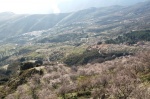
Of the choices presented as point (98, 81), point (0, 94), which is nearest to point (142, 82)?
point (98, 81)

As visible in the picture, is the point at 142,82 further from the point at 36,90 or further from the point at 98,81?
the point at 36,90

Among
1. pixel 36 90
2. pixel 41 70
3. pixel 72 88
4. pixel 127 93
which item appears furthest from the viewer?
pixel 41 70

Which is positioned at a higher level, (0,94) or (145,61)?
(145,61)

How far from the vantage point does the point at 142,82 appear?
Result: 388 feet

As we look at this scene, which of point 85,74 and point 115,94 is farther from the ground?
point 115,94

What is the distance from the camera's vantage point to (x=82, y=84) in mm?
128375

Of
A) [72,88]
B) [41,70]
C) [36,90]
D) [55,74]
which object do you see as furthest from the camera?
[41,70]

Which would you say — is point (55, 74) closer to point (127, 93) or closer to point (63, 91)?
point (63, 91)

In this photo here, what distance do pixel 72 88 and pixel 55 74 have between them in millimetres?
36413

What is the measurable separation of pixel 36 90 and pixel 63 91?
72.9ft

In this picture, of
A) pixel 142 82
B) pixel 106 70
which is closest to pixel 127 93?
pixel 142 82

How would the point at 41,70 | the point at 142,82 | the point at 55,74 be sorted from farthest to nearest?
the point at 41,70 < the point at 55,74 < the point at 142,82

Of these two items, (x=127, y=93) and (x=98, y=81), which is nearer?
(x=127, y=93)

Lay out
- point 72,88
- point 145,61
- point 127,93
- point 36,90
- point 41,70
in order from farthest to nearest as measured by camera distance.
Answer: point 41,70 < point 145,61 < point 36,90 < point 72,88 < point 127,93
